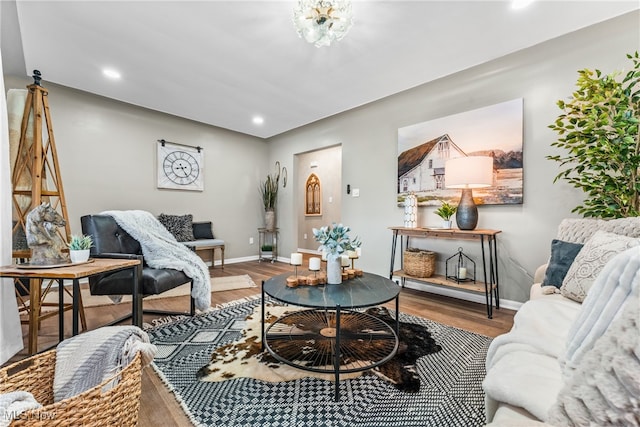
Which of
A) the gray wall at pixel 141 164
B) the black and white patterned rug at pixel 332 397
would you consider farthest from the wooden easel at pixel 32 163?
the gray wall at pixel 141 164

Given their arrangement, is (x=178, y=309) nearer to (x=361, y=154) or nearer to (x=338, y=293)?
(x=338, y=293)

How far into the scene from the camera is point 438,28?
7.15 feet

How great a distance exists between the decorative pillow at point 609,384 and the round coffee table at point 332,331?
3.13ft

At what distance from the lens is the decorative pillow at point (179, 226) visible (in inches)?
159

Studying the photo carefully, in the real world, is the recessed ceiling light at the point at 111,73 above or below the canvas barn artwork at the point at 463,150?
above

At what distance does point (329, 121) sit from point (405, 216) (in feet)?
6.80

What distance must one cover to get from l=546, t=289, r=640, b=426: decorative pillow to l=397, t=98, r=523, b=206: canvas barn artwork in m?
2.42

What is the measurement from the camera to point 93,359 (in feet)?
3.33

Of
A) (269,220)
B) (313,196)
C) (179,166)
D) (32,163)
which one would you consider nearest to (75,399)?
(32,163)

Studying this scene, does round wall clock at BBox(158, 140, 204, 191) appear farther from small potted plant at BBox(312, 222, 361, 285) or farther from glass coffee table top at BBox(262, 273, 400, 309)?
small potted plant at BBox(312, 222, 361, 285)

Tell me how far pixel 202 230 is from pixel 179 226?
422 mm

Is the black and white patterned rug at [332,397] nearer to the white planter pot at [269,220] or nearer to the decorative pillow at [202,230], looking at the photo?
the decorative pillow at [202,230]

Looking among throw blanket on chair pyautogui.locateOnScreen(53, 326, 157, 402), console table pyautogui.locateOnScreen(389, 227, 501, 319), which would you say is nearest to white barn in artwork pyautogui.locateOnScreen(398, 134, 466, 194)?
console table pyautogui.locateOnScreen(389, 227, 501, 319)

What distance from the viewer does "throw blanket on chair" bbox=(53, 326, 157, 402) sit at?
100 cm
